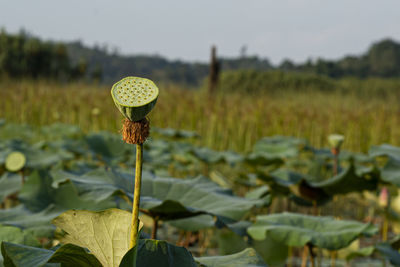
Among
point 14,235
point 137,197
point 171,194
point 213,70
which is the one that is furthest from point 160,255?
point 213,70

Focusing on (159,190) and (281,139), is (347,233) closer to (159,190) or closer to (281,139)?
(159,190)

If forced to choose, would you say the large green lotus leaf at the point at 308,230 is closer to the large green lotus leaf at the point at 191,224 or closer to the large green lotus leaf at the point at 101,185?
the large green lotus leaf at the point at 191,224

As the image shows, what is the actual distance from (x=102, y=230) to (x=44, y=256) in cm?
6

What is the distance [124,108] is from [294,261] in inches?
65.5

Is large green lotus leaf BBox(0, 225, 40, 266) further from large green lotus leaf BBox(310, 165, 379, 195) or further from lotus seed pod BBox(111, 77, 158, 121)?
large green lotus leaf BBox(310, 165, 379, 195)

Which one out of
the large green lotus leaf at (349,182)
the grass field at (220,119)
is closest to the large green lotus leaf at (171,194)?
the large green lotus leaf at (349,182)

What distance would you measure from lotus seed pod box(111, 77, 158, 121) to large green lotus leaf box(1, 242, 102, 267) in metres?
0.13

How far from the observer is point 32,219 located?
31.0 inches

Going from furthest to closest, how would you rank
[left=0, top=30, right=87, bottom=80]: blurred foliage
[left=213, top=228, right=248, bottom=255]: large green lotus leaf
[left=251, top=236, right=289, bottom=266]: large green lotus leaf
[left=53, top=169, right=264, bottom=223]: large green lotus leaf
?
1. [left=0, top=30, right=87, bottom=80]: blurred foliage
2. [left=251, top=236, right=289, bottom=266]: large green lotus leaf
3. [left=213, top=228, right=248, bottom=255]: large green lotus leaf
4. [left=53, top=169, right=264, bottom=223]: large green lotus leaf

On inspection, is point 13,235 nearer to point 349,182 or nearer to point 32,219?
point 32,219

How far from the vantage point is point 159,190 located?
2.83 ft

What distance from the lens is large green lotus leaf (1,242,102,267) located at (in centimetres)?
37

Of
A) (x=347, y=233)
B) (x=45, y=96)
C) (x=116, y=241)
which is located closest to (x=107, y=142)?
(x=347, y=233)

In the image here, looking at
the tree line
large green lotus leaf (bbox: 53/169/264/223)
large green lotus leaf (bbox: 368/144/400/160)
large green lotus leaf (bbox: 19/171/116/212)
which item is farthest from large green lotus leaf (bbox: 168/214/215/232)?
the tree line
